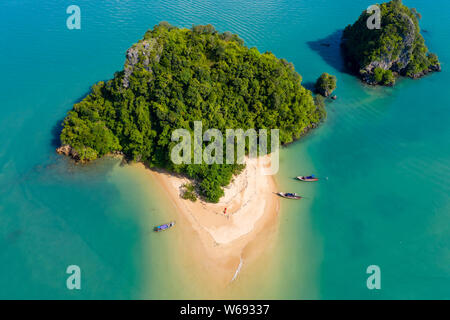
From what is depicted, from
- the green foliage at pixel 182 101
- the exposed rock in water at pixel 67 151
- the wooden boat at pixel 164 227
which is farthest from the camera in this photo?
the exposed rock in water at pixel 67 151

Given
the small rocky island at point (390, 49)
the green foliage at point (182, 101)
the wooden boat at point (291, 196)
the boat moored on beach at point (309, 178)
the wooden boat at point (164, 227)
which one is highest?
the small rocky island at point (390, 49)

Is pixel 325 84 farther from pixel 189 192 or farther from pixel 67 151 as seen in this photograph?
pixel 67 151

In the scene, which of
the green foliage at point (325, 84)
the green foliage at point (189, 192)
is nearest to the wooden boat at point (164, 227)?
the green foliage at point (189, 192)

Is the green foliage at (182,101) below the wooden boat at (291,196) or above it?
above

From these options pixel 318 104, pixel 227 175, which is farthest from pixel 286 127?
pixel 227 175

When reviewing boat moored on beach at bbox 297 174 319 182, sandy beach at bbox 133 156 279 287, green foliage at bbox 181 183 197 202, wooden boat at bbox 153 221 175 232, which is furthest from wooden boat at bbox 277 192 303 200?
wooden boat at bbox 153 221 175 232

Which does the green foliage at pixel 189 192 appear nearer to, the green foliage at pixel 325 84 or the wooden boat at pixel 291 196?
the wooden boat at pixel 291 196

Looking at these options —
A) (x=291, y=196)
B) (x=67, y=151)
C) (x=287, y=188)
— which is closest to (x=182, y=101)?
(x=67, y=151)
